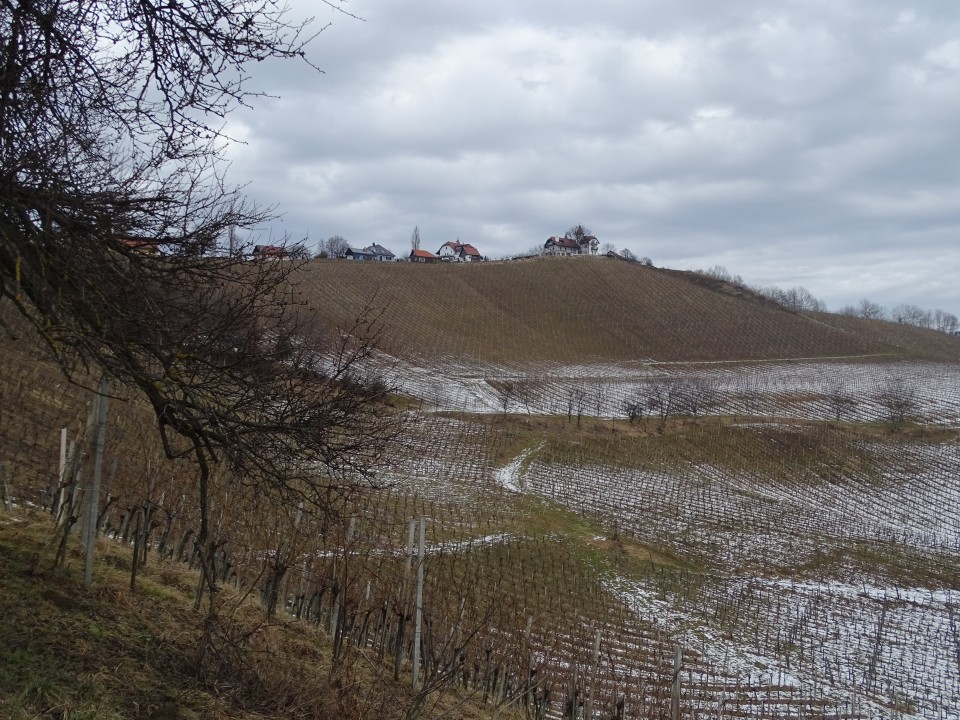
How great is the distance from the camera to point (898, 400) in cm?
4184

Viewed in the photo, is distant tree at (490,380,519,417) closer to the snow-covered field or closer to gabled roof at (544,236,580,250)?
the snow-covered field

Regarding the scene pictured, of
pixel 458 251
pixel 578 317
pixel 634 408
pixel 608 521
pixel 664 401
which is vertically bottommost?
pixel 608 521

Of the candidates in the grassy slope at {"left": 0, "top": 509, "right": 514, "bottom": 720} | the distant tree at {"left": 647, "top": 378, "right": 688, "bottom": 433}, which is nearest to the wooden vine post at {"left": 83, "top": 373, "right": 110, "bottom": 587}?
the grassy slope at {"left": 0, "top": 509, "right": 514, "bottom": 720}

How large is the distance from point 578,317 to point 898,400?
27011mm

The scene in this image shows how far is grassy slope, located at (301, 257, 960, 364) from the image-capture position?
53906 mm

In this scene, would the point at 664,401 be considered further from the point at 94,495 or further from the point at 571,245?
the point at 571,245

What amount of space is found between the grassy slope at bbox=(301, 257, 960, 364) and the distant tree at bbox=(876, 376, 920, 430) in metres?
9.63

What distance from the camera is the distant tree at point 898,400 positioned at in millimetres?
40281

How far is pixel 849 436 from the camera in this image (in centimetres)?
3512

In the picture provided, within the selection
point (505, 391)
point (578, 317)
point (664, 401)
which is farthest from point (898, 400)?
point (578, 317)

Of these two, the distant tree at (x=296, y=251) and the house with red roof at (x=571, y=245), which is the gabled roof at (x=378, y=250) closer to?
the house with red roof at (x=571, y=245)

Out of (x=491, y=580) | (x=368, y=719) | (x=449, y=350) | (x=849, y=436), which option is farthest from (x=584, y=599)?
(x=449, y=350)

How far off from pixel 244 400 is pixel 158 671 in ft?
6.11

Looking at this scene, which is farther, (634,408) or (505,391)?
(505,391)
